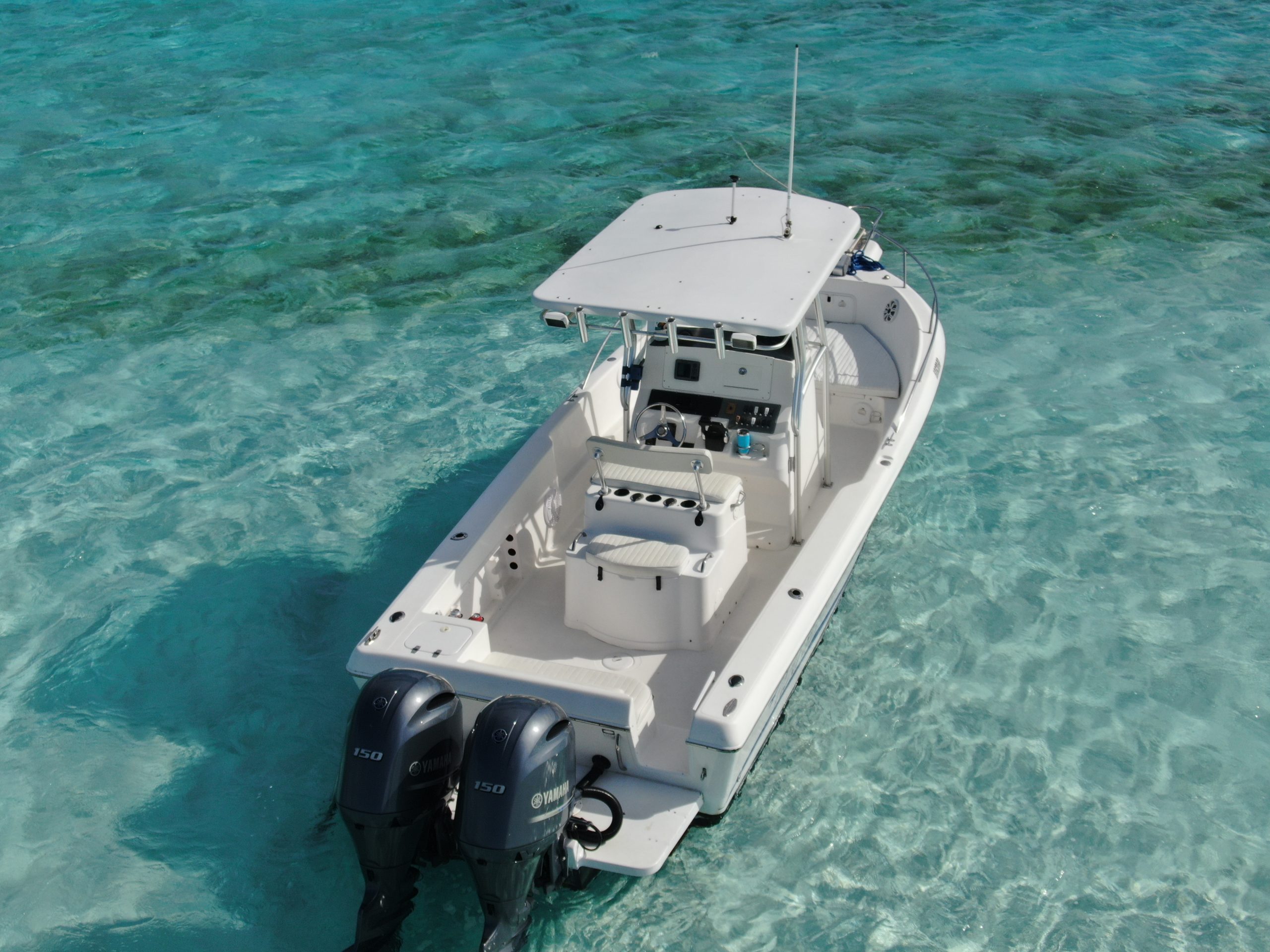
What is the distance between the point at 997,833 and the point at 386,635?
2.52m

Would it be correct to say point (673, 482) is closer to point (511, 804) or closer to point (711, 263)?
point (711, 263)

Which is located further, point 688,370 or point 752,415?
point 688,370

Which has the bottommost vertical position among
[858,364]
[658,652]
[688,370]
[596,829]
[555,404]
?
[555,404]

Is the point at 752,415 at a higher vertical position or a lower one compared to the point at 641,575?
higher

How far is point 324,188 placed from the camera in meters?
10.8

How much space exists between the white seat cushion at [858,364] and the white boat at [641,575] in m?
0.02

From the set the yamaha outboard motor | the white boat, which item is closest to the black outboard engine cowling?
the white boat

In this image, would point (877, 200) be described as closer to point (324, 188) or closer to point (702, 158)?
point (702, 158)

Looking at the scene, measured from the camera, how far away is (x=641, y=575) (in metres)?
4.61

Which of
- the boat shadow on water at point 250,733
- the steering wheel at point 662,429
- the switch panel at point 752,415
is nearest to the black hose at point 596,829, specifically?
the boat shadow on water at point 250,733

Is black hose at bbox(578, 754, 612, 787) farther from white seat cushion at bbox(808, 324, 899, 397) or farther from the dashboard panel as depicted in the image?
white seat cushion at bbox(808, 324, 899, 397)

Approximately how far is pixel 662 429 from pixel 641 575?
89 centimetres

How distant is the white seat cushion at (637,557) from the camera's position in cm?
455

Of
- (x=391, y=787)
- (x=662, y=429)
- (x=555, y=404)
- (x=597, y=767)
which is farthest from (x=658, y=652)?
(x=555, y=404)
